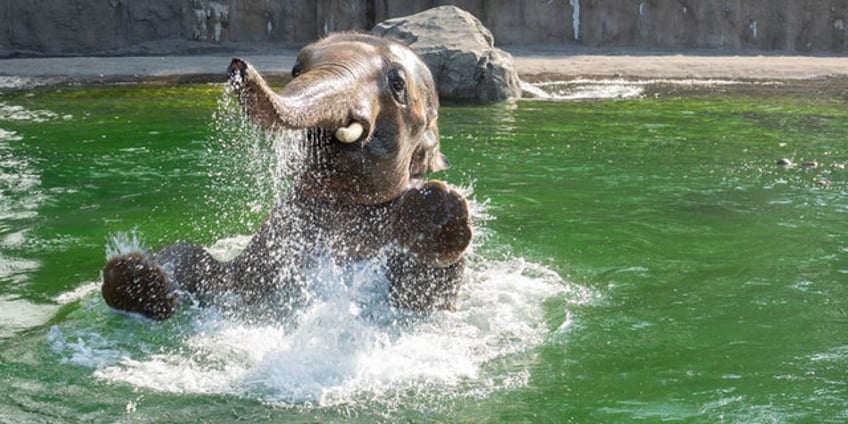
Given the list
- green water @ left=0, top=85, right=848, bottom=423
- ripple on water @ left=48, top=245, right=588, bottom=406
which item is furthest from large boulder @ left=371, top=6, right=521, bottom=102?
ripple on water @ left=48, top=245, right=588, bottom=406

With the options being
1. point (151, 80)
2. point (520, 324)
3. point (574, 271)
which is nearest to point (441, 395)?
point (520, 324)

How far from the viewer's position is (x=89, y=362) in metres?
5.05

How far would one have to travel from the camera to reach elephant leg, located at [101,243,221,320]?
18.1 ft

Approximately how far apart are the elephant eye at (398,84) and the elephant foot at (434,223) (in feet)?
1.23

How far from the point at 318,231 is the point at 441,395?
1.22 meters

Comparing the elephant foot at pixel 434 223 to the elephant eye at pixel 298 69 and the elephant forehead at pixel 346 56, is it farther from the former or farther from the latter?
the elephant eye at pixel 298 69

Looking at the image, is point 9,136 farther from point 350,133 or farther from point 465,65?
point 350,133

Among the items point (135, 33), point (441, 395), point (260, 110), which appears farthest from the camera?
point (135, 33)

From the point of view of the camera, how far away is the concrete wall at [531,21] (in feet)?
73.2

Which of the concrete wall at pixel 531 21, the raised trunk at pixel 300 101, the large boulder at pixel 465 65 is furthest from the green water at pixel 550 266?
the concrete wall at pixel 531 21

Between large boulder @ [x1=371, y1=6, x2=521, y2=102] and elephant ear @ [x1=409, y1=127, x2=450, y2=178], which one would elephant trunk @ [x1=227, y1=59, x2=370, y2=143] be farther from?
large boulder @ [x1=371, y1=6, x2=521, y2=102]

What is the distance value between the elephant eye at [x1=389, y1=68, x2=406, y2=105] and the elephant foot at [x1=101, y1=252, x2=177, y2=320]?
1.37 metres

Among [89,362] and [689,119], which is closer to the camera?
[89,362]

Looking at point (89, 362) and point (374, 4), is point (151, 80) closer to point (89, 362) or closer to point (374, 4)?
point (374, 4)
